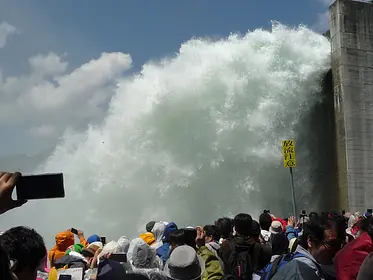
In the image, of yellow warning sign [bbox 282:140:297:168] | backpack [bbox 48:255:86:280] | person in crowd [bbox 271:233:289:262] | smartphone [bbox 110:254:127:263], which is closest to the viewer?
smartphone [bbox 110:254:127:263]

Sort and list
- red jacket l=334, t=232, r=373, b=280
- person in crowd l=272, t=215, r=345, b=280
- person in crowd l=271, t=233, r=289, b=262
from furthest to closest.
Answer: person in crowd l=271, t=233, r=289, b=262
person in crowd l=272, t=215, r=345, b=280
red jacket l=334, t=232, r=373, b=280

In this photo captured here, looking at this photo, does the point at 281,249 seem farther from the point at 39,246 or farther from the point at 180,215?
the point at 180,215

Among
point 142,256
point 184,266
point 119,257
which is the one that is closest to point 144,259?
point 142,256

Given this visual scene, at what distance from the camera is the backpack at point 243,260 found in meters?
4.79

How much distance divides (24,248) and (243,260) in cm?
255

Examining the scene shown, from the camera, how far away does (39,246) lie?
296 centimetres

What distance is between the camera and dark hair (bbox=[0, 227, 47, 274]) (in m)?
2.89

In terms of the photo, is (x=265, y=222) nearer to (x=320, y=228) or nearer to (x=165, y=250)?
(x=165, y=250)

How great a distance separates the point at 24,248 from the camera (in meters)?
2.91

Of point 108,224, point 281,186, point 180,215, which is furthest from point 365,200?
point 108,224

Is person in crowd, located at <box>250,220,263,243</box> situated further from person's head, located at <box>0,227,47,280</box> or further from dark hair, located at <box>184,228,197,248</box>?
person's head, located at <box>0,227,47,280</box>

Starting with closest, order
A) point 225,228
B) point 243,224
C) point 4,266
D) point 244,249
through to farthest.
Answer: point 4,266, point 244,249, point 243,224, point 225,228

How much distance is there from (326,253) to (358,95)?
53.4 ft

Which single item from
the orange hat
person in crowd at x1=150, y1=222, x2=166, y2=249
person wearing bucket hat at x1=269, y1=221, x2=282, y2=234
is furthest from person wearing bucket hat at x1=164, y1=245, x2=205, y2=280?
person wearing bucket hat at x1=269, y1=221, x2=282, y2=234
